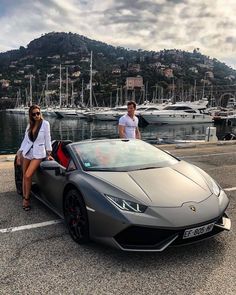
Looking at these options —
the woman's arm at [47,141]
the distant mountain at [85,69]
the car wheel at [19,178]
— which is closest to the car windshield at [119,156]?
the woman's arm at [47,141]

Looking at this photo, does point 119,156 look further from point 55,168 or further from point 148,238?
point 148,238

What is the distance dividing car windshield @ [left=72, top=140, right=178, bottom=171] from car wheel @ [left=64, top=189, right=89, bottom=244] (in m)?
0.44

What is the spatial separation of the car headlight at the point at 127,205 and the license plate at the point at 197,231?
0.49m

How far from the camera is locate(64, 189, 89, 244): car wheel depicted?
4082 mm

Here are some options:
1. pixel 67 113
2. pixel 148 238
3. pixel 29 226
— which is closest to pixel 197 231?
pixel 148 238

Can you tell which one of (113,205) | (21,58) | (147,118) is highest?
(21,58)

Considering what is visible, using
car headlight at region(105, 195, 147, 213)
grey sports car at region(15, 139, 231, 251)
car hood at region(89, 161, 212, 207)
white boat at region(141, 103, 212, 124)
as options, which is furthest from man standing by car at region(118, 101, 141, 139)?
white boat at region(141, 103, 212, 124)

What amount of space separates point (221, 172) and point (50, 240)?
529 centimetres

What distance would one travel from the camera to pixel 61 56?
17000 centimetres

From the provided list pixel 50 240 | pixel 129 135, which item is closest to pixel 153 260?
pixel 50 240

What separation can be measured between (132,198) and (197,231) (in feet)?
2.46

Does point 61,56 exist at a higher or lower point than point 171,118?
higher

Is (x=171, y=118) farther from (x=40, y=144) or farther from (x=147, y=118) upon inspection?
(x=40, y=144)

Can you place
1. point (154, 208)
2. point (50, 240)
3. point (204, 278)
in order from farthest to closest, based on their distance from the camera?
point (50, 240) → point (154, 208) → point (204, 278)
